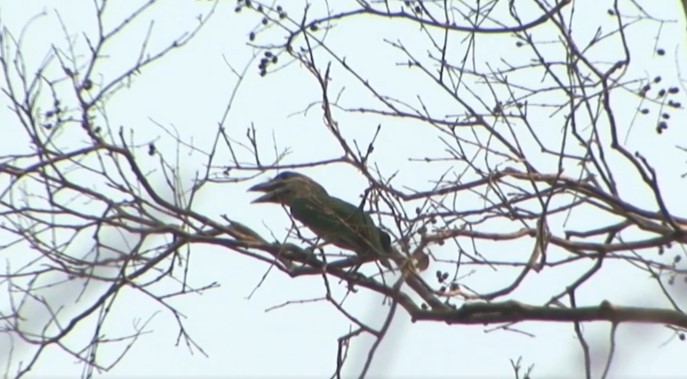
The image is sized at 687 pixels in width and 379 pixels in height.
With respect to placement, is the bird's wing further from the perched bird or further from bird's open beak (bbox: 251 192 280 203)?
bird's open beak (bbox: 251 192 280 203)

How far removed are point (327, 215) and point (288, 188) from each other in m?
0.83

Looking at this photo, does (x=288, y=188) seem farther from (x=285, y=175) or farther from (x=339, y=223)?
(x=339, y=223)

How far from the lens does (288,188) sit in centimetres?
723

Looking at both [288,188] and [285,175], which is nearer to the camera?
[288,188]

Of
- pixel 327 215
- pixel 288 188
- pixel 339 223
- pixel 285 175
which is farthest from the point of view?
pixel 285 175

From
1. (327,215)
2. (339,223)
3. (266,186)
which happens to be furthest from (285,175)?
(339,223)

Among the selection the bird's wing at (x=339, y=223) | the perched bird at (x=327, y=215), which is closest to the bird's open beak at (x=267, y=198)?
the perched bird at (x=327, y=215)

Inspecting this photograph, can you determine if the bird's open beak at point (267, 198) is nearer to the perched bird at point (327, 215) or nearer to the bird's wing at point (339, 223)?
the perched bird at point (327, 215)

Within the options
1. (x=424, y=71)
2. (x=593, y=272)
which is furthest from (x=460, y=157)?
(x=593, y=272)

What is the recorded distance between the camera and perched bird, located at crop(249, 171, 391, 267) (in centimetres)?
571

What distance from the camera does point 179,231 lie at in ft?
17.2

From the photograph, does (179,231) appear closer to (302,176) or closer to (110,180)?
(110,180)

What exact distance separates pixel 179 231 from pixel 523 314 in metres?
1.51

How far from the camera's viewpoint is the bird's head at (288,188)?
23.5 feet
